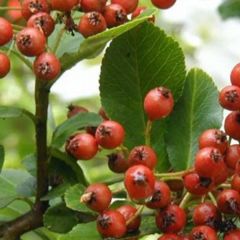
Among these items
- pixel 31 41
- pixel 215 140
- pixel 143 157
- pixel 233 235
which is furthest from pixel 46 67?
pixel 233 235

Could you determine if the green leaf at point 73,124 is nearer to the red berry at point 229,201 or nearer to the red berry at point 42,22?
the red berry at point 42,22

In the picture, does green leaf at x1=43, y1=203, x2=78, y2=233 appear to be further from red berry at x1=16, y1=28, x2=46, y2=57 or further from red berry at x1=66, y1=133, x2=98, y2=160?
red berry at x1=16, y1=28, x2=46, y2=57

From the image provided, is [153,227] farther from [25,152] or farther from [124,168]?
[25,152]

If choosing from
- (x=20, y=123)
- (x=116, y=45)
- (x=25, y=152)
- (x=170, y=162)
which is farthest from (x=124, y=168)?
(x=20, y=123)

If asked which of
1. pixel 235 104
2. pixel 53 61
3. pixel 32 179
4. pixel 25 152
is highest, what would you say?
pixel 53 61

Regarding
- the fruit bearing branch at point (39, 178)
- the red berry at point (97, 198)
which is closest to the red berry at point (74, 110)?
the fruit bearing branch at point (39, 178)

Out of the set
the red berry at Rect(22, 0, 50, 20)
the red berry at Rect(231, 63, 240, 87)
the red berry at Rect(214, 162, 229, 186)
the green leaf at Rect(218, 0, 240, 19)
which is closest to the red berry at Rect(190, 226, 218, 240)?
the red berry at Rect(214, 162, 229, 186)
